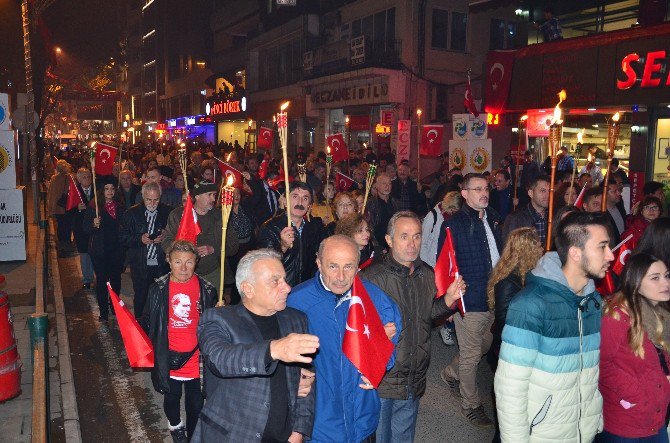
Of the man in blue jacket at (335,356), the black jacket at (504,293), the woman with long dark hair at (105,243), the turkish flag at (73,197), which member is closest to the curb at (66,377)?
the woman with long dark hair at (105,243)

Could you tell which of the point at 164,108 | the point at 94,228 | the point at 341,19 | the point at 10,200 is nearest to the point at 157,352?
the point at 94,228

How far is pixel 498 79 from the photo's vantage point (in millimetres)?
20938

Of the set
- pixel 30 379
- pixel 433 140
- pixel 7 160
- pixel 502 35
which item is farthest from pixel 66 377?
pixel 502 35

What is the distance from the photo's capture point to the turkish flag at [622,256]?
6615mm

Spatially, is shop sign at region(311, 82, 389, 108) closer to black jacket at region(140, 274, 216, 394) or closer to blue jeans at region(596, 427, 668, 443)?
black jacket at region(140, 274, 216, 394)

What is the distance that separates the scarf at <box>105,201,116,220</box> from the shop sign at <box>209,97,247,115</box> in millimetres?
33019

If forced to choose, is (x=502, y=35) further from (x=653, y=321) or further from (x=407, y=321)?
(x=653, y=321)

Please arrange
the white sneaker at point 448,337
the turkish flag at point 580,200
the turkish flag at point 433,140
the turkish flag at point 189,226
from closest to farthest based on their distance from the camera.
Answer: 1. the turkish flag at point 189,226
2. the turkish flag at point 580,200
3. the white sneaker at point 448,337
4. the turkish flag at point 433,140

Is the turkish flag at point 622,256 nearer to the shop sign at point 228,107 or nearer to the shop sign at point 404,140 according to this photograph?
the shop sign at point 404,140

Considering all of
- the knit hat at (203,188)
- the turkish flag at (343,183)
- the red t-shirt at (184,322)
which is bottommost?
the red t-shirt at (184,322)

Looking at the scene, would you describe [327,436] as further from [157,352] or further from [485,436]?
[485,436]

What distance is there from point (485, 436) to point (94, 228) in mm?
6239

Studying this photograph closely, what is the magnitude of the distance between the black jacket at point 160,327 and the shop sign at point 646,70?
14.4 metres

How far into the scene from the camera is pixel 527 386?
3.34 m
